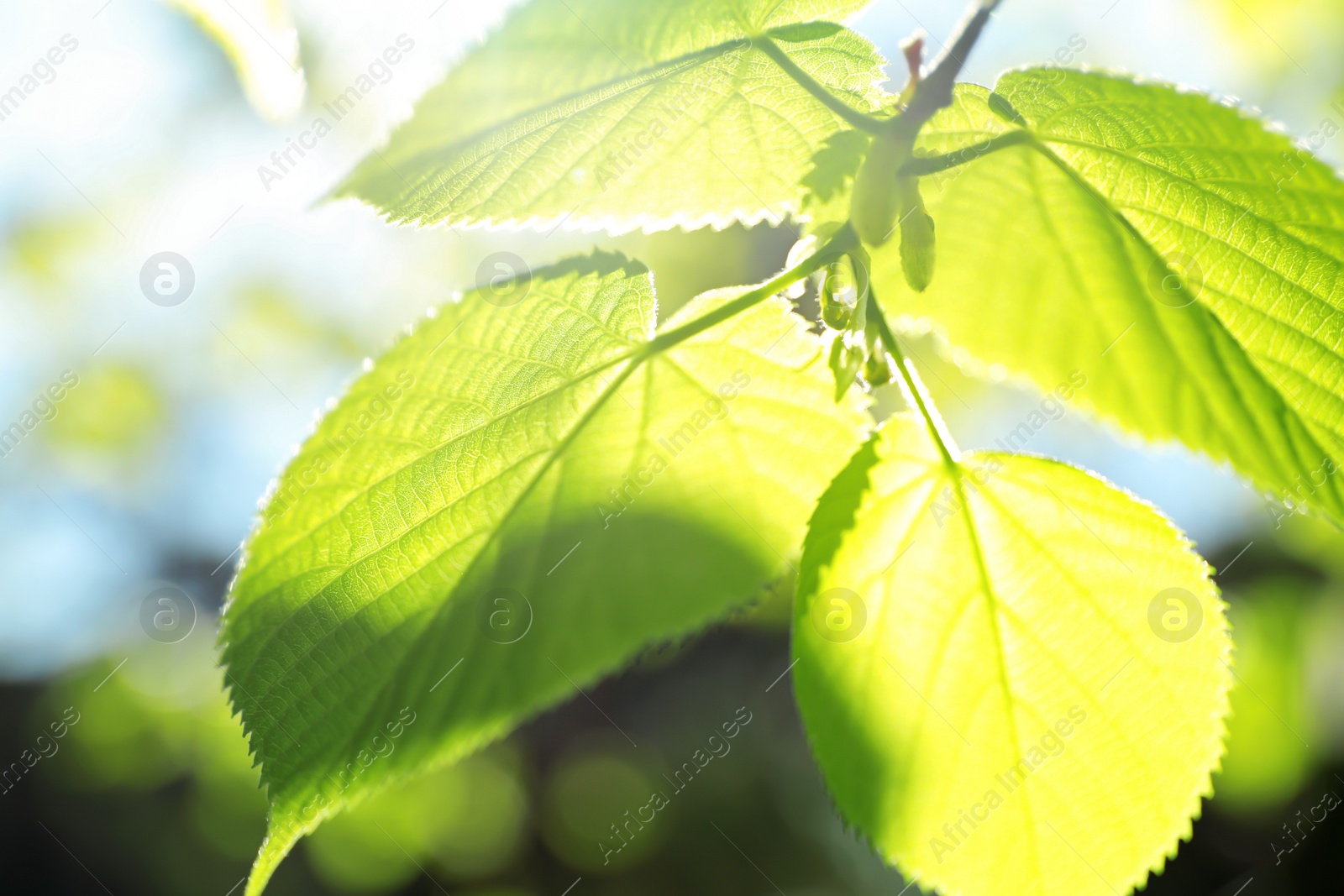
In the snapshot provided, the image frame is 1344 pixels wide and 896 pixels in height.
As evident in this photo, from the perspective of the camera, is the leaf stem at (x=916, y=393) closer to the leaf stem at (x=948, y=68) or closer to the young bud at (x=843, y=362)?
the young bud at (x=843, y=362)

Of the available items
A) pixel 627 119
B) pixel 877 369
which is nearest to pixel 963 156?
pixel 877 369

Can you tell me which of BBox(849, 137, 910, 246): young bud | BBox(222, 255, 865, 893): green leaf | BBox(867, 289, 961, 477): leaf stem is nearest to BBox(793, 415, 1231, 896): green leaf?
BBox(867, 289, 961, 477): leaf stem

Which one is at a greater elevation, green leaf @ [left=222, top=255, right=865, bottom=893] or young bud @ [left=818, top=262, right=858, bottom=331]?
young bud @ [left=818, top=262, right=858, bottom=331]

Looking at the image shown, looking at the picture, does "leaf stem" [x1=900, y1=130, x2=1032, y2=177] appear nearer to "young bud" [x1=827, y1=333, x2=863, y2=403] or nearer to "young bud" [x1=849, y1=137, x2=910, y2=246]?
"young bud" [x1=849, y1=137, x2=910, y2=246]

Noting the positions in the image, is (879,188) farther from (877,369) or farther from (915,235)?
(877,369)

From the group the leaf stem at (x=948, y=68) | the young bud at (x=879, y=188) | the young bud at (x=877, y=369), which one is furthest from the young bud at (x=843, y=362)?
the leaf stem at (x=948, y=68)
